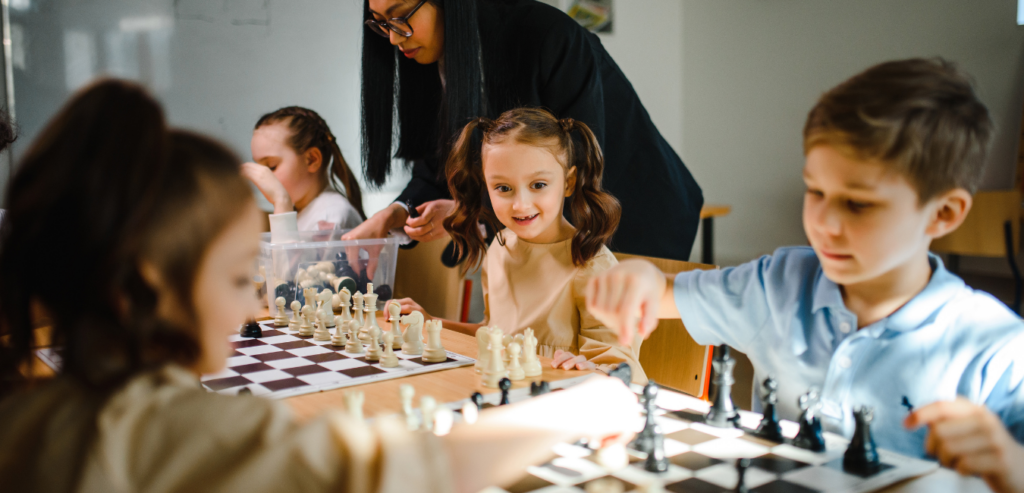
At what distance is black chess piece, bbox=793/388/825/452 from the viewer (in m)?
0.89

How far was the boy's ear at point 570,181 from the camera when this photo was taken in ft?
5.96

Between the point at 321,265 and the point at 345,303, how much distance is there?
1.12 ft

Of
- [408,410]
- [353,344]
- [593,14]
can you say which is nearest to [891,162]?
[408,410]

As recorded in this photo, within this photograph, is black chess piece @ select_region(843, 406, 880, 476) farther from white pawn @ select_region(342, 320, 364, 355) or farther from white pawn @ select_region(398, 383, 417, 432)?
white pawn @ select_region(342, 320, 364, 355)

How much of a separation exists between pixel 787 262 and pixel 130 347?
3.20 feet

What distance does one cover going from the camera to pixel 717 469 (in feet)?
2.69

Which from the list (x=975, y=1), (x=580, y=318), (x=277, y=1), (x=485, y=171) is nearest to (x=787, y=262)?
(x=580, y=318)

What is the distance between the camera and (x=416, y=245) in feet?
8.44

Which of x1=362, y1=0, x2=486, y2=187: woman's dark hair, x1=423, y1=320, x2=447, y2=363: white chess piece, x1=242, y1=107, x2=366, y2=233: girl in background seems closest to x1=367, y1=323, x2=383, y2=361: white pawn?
x1=423, y1=320, x2=447, y2=363: white chess piece

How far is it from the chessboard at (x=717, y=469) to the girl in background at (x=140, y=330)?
24 centimetres

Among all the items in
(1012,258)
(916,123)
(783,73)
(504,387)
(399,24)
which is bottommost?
(1012,258)

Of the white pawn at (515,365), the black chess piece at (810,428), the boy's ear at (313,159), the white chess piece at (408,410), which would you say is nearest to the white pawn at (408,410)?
the white chess piece at (408,410)

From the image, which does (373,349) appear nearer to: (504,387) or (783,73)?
(504,387)

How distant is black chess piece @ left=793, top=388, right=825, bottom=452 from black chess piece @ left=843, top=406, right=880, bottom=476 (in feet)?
0.17
